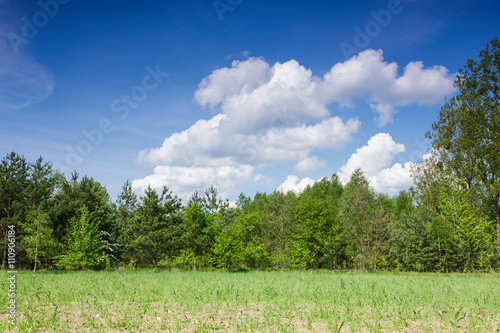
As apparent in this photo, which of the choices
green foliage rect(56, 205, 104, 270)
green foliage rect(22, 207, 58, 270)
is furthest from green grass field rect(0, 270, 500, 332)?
green foliage rect(22, 207, 58, 270)

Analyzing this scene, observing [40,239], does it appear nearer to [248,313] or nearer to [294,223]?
[248,313]

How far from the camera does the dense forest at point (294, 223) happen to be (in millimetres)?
31797

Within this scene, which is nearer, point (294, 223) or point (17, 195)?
point (17, 195)

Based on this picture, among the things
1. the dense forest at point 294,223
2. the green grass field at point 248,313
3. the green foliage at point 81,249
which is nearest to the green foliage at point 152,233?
the dense forest at point 294,223

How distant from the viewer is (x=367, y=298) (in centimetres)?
1230

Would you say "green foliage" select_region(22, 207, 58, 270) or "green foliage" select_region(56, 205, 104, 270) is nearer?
"green foliage" select_region(56, 205, 104, 270)

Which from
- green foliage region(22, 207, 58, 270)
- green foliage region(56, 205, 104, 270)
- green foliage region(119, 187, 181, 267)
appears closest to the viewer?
green foliage region(56, 205, 104, 270)

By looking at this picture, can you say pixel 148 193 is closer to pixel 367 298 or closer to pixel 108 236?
pixel 108 236

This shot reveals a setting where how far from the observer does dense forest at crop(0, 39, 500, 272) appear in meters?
31.8

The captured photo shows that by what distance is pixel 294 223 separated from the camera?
5041cm

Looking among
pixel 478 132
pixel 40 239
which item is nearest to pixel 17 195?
pixel 40 239

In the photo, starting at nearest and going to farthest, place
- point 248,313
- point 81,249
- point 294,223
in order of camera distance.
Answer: point 248,313 < point 81,249 < point 294,223

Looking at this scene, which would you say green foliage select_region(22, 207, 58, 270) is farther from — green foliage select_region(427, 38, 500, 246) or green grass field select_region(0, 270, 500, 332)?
green foliage select_region(427, 38, 500, 246)

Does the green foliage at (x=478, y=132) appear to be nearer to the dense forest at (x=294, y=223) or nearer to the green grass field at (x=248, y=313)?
the dense forest at (x=294, y=223)
